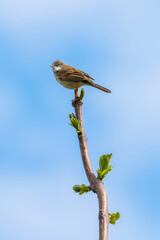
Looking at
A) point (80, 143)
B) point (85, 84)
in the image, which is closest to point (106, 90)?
point (85, 84)

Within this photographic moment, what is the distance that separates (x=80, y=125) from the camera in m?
3.91

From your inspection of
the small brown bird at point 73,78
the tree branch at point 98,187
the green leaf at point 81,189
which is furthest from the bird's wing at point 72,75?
the green leaf at point 81,189

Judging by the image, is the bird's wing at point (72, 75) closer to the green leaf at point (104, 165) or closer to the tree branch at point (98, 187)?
the tree branch at point (98, 187)

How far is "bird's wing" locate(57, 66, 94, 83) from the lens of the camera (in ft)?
30.0

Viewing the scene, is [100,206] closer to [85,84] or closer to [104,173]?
[104,173]

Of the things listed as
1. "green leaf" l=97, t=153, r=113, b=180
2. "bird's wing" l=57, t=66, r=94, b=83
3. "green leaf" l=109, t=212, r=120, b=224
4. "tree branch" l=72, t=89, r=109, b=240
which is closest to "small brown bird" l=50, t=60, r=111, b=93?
"bird's wing" l=57, t=66, r=94, b=83

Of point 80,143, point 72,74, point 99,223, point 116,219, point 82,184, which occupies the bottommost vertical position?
point 99,223

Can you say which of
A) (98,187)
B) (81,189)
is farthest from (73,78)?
(98,187)

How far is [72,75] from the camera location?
380 inches

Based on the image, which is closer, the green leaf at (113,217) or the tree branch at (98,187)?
the tree branch at (98,187)

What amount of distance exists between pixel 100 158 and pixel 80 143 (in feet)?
1.02

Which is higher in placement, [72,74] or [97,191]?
[72,74]

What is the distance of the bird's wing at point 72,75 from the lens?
9.13m

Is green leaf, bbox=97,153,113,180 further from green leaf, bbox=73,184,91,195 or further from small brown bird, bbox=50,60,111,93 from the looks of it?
small brown bird, bbox=50,60,111,93
